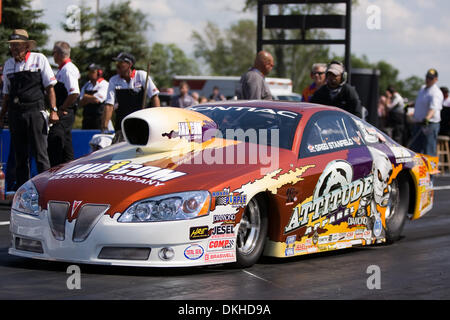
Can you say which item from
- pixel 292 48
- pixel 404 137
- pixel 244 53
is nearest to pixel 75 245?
pixel 404 137

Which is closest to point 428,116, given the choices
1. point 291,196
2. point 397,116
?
point 397,116

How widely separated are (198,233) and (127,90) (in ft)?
17.8

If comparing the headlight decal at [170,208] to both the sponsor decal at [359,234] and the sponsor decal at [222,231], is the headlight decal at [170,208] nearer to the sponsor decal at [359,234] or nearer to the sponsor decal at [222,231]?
the sponsor decal at [222,231]

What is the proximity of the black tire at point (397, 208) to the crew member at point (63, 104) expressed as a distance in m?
4.32

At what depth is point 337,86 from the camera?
411 inches

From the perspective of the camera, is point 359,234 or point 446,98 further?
point 446,98

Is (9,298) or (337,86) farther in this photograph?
(337,86)

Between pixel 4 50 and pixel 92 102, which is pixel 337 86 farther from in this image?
pixel 4 50

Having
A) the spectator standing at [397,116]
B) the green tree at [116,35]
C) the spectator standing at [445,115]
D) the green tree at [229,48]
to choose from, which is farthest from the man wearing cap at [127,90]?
the green tree at [229,48]

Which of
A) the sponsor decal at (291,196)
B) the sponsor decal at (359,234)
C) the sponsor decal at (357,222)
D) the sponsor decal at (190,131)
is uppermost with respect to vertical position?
the sponsor decal at (190,131)

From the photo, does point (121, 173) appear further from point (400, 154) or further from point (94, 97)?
point (94, 97)

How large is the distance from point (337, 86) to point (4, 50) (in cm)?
2923

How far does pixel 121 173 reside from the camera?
657 centimetres

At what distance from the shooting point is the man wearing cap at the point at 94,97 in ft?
48.6
